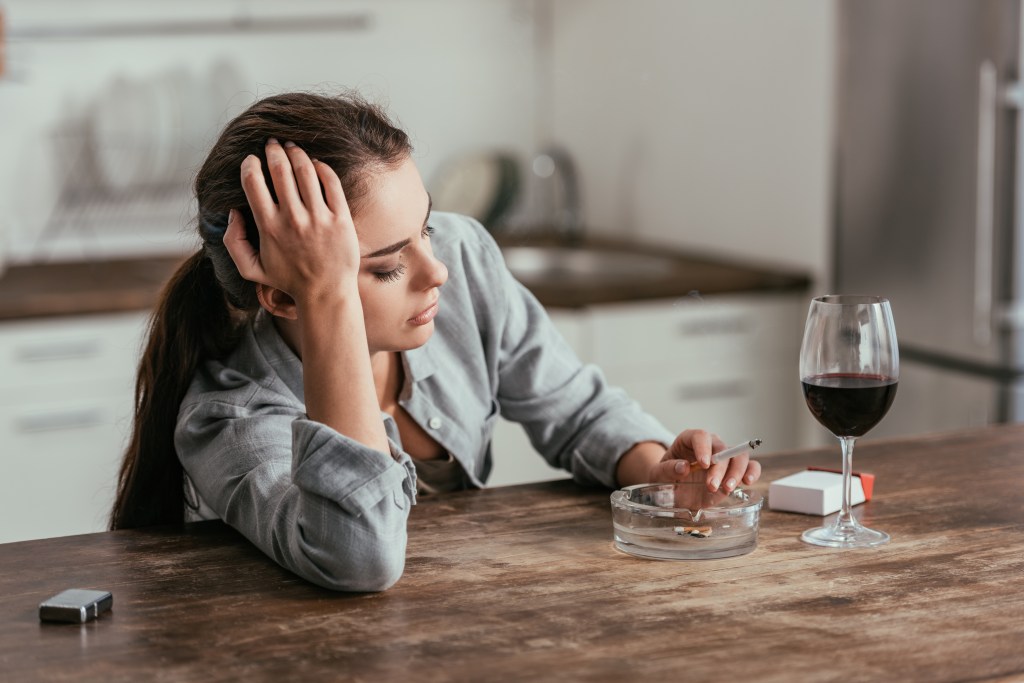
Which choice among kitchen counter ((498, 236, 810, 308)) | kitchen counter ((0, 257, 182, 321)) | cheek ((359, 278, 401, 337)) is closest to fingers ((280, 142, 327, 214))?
cheek ((359, 278, 401, 337))

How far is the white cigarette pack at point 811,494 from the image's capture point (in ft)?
4.30

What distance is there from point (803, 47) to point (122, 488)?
6.57ft

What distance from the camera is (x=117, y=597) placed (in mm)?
1110

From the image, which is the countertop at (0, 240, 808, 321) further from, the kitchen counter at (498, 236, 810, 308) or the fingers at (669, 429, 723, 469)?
the fingers at (669, 429, 723, 469)

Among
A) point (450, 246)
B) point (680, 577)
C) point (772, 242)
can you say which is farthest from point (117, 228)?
point (680, 577)

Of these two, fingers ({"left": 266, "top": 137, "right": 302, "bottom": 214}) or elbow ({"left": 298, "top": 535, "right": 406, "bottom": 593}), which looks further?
fingers ({"left": 266, "top": 137, "right": 302, "bottom": 214})

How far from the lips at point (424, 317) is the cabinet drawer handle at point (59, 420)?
→ 176 centimetres

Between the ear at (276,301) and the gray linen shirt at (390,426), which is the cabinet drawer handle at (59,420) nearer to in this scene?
the gray linen shirt at (390,426)

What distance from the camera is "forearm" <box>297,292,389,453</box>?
1191 mm

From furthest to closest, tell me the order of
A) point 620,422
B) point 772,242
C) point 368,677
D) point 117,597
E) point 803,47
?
point 772,242 → point 803,47 → point 620,422 → point 117,597 → point 368,677

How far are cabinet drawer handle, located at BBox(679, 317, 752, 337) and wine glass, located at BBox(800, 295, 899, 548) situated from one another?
5.87 feet


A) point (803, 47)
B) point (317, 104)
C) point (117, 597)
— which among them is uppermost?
point (803, 47)

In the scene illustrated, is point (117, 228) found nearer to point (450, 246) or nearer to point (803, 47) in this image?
point (803, 47)

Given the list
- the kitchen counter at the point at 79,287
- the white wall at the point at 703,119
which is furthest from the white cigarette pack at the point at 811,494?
the white wall at the point at 703,119
